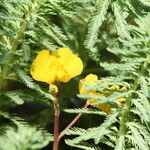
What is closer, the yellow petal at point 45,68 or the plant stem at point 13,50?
the yellow petal at point 45,68

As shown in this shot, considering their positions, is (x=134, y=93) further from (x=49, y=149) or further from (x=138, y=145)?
(x=49, y=149)

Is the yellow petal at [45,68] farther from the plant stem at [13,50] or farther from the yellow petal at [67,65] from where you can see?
the plant stem at [13,50]

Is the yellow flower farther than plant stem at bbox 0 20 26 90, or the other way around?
plant stem at bbox 0 20 26 90

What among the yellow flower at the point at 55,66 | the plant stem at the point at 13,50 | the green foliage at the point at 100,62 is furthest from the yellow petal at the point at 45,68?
the plant stem at the point at 13,50

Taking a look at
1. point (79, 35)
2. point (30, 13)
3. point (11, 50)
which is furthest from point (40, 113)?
point (30, 13)

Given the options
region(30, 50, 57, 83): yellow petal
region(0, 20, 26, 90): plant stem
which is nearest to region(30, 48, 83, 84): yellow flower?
region(30, 50, 57, 83): yellow petal

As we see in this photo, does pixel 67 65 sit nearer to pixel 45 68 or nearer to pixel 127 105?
pixel 45 68

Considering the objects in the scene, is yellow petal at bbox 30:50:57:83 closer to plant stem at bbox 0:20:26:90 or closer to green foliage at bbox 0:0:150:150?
green foliage at bbox 0:0:150:150

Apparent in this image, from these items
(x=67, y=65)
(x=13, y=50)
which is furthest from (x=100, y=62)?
(x=13, y=50)
